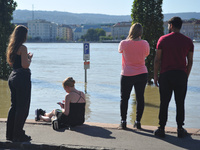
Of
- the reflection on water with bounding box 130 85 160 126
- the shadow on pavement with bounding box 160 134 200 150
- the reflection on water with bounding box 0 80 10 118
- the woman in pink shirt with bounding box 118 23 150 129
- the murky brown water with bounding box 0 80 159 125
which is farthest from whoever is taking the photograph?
the reflection on water with bounding box 0 80 10 118

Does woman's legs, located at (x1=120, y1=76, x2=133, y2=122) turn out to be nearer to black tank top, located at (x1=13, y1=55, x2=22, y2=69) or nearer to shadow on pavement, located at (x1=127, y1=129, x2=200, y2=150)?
shadow on pavement, located at (x1=127, y1=129, x2=200, y2=150)

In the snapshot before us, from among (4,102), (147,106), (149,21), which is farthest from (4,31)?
(147,106)

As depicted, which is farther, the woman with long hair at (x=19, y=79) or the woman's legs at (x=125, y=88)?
the woman's legs at (x=125, y=88)

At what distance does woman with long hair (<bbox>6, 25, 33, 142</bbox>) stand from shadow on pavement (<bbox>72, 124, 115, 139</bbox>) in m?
0.82

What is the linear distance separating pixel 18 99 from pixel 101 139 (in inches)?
48.1

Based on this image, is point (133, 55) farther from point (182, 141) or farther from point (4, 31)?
point (4, 31)

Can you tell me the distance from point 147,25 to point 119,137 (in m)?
12.8

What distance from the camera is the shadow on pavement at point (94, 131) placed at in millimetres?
5696

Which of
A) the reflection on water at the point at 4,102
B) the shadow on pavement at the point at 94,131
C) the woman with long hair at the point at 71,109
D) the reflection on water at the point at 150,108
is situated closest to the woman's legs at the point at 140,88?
the shadow on pavement at the point at 94,131

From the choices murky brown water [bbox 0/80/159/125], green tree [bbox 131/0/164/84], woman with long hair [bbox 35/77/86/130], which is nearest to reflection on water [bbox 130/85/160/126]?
murky brown water [bbox 0/80/159/125]

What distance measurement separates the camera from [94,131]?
19.5ft

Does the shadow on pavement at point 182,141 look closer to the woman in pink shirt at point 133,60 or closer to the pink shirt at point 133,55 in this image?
the woman in pink shirt at point 133,60

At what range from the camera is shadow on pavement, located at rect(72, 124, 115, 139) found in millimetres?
5696

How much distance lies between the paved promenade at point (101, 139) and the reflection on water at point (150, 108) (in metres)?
2.74
